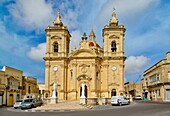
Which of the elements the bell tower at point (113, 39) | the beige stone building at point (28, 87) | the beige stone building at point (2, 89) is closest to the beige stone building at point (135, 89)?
the bell tower at point (113, 39)

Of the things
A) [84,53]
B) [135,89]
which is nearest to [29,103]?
[84,53]

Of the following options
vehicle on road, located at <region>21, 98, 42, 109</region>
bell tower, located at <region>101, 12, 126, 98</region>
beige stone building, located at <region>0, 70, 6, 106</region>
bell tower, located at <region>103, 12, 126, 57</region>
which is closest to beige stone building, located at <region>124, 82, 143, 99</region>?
bell tower, located at <region>101, 12, 126, 98</region>

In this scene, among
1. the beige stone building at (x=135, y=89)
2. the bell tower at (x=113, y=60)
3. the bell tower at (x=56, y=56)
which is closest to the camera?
the bell tower at (x=113, y=60)

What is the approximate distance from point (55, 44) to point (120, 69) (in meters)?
14.1

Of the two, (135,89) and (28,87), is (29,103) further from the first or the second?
(135,89)

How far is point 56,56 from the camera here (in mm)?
48062

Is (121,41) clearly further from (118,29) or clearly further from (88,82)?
(88,82)

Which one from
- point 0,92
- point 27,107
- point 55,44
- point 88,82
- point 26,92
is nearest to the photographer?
point 27,107

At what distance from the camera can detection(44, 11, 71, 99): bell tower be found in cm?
4712

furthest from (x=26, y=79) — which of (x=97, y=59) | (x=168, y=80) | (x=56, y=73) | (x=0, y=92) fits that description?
(x=168, y=80)

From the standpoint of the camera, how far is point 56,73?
4753 centimetres

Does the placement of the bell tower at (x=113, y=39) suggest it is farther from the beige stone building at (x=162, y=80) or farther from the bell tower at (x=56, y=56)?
the beige stone building at (x=162, y=80)

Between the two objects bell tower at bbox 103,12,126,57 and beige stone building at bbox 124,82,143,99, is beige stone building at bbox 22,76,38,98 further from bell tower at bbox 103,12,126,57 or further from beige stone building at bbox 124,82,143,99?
beige stone building at bbox 124,82,143,99

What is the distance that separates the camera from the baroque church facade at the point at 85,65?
45.9m
